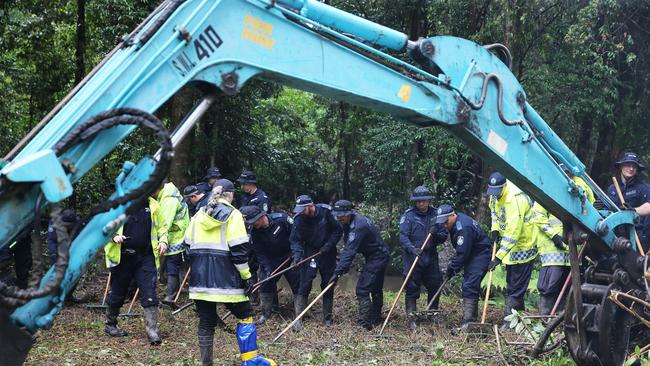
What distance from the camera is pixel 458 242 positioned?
9.88 meters

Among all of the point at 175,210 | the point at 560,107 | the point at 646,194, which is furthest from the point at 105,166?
the point at 646,194

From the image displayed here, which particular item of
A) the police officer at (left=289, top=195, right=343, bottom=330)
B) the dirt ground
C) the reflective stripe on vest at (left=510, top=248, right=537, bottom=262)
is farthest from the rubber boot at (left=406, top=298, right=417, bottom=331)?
the reflective stripe on vest at (left=510, top=248, right=537, bottom=262)

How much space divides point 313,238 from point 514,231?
297cm

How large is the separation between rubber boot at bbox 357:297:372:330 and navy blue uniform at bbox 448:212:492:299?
1293 mm

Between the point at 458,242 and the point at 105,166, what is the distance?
37.5 feet

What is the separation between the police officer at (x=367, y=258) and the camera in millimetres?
10188

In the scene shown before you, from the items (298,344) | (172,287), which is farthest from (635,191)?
(172,287)

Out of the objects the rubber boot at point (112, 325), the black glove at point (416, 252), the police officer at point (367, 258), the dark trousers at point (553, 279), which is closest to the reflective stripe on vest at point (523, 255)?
the dark trousers at point (553, 279)

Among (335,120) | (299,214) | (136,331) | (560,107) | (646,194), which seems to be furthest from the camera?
(335,120)

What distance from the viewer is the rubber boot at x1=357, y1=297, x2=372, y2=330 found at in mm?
10141

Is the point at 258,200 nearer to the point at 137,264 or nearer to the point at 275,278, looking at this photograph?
the point at 275,278

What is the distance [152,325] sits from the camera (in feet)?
29.8

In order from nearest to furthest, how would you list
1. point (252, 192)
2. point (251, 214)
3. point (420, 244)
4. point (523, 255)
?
point (523, 255) < point (251, 214) < point (420, 244) < point (252, 192)

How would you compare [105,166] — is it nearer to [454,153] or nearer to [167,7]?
[454,153]
